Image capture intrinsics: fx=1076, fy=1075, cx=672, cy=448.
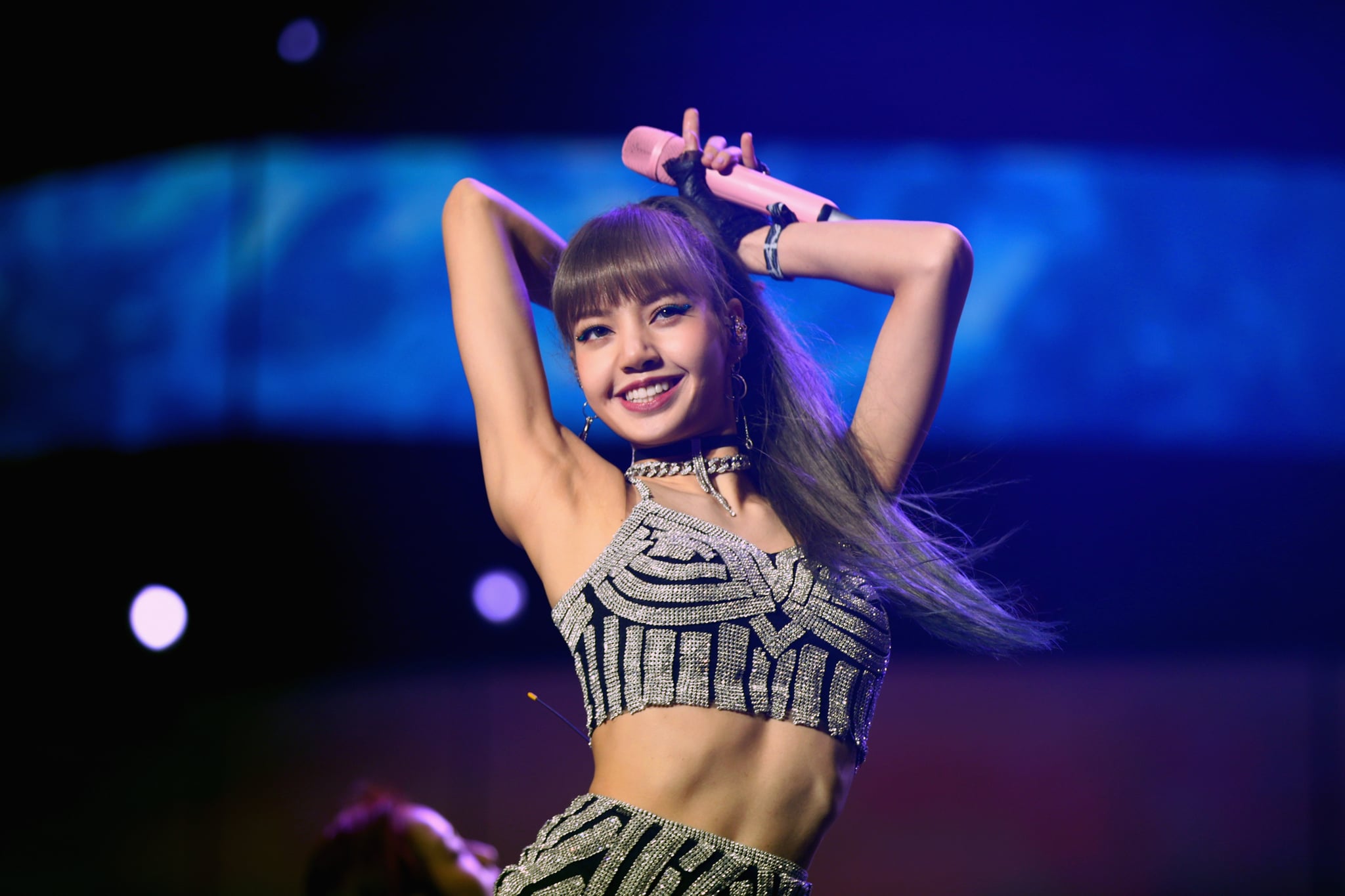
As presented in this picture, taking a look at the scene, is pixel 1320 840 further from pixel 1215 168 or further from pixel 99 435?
pixel 99 435

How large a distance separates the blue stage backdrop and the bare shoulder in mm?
1018

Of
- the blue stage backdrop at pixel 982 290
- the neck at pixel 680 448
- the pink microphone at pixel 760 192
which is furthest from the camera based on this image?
the blue stage backdrop at pixel 982 290

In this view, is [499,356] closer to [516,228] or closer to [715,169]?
[516,228]

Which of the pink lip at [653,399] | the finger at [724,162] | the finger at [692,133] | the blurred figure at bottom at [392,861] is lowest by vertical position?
the blurred figure at bottom at [392,861]

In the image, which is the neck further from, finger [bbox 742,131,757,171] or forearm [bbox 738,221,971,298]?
finger [bbox 742,131,757,171]

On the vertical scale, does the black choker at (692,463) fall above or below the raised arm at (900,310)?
below

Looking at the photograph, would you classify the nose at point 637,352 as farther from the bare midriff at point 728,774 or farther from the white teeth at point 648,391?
the bare midriff at point 728,774

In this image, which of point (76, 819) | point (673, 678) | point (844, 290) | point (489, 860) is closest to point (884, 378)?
point (673, 678)

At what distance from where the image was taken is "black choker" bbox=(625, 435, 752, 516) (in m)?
1.58

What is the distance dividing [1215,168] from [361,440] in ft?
7.39

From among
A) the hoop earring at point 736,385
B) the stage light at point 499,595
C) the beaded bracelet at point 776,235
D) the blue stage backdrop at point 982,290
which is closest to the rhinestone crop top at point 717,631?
the hoop earring at point 736,385

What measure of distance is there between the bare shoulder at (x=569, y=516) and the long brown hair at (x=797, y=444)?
0.22 m

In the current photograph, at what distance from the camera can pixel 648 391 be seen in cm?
154

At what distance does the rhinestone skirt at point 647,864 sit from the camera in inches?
51.9
